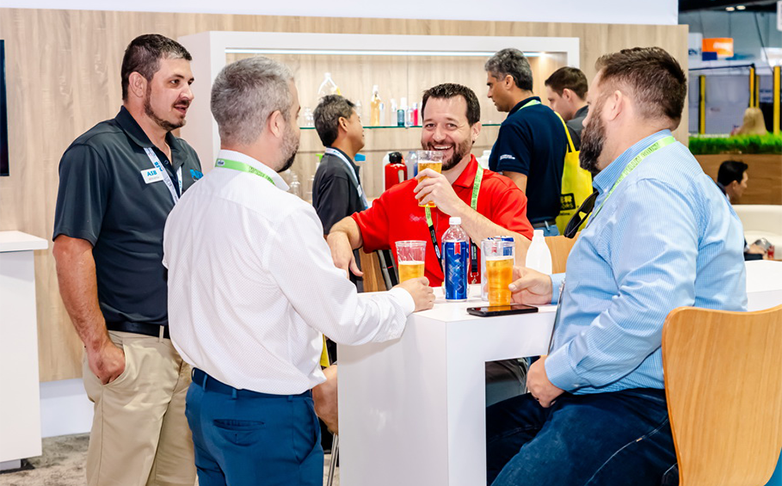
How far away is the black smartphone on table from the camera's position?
234cm

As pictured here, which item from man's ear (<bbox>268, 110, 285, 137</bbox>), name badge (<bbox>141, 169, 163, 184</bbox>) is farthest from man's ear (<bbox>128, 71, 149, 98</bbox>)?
man's ear (<bbox>268, 110, 285, 137</bbox>)

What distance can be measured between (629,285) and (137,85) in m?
1.89

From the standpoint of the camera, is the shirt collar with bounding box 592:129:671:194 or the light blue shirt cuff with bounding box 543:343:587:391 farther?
the shirt collar with bounding box 592:129:671:194

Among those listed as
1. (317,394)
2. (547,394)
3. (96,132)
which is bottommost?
(317,394)

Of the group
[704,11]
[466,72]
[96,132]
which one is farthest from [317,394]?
[704,11]

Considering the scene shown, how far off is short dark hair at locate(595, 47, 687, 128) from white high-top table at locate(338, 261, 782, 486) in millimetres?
620

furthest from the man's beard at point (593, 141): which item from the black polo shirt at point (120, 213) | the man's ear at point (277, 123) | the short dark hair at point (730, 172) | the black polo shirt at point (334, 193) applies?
the short dark hair at point (730, 172)

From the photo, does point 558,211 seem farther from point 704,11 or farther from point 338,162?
point 704,11

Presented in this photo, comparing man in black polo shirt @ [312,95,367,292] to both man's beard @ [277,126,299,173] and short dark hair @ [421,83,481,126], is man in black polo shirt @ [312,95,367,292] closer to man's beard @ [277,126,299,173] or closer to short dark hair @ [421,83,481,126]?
short dark hair @ [421,83,481,126]

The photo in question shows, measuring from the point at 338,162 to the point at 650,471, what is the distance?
2.85 m

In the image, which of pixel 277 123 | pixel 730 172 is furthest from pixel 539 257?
pixel 730 172

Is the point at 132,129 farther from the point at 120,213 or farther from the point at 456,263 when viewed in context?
the point at 456,263

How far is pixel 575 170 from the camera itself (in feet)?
15.1

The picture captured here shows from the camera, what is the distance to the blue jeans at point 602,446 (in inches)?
82.5
